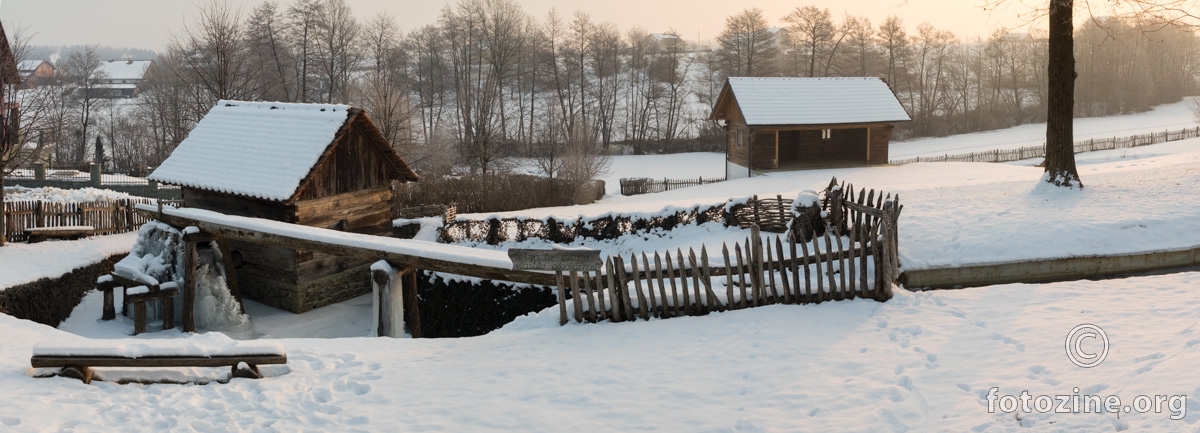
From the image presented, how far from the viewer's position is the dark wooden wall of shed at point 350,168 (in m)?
19.0

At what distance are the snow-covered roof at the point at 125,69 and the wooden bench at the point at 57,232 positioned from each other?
10098cm

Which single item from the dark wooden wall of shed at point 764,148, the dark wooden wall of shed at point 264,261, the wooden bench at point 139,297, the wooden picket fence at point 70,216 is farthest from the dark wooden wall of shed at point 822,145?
the wooden bench at point 139,297

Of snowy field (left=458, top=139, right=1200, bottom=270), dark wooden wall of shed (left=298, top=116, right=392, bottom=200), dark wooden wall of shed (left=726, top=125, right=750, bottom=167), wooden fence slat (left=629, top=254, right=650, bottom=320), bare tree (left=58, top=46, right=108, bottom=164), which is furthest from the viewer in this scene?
bare tree (left=58, top=46, right=108, bottom=164)

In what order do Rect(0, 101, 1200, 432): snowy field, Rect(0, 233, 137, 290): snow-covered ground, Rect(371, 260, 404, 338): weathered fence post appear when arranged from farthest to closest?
Rect(0, 233, 137, 290): snow-covered ground
Rect(371, 260, 404, 338): weathered fence post
Rect(0, 101, 1200, 432): snowy field

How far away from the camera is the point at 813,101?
36938 mm

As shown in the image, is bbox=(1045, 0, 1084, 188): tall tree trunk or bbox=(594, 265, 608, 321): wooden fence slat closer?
bbox=(594, 265, 608, 321): wooden fence slat

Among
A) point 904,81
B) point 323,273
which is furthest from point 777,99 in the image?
point 904,81

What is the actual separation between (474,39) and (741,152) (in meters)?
37.5

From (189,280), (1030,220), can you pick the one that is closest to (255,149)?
(189,280)

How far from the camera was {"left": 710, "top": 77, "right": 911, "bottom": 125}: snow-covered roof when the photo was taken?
117 ft

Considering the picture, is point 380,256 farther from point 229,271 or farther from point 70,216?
point 70,216

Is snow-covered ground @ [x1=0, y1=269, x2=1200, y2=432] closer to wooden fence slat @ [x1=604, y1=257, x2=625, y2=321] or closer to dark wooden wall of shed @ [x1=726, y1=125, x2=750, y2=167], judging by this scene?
wooden fence slat @ [x1=604, y1=257, x2=625, y2=321]
